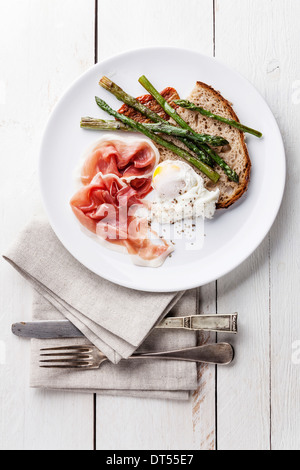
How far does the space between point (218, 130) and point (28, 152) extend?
1.14 metres

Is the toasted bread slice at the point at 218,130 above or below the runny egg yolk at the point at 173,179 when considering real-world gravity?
above

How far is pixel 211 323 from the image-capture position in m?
2.71

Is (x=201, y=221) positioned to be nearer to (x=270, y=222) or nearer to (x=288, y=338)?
(x=270, y=222)

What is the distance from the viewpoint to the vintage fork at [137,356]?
2.73 meters

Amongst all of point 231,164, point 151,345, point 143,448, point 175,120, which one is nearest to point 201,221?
point 231,164

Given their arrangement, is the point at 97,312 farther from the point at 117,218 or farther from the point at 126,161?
the point at 126,161

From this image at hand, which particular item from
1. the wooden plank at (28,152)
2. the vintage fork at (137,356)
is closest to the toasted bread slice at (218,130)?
the wooden plank at (28,152)

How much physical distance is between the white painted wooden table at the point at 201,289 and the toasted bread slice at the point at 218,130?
1.01 ft

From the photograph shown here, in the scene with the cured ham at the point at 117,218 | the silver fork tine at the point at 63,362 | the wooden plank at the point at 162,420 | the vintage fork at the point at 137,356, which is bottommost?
the wooden plank at the point at 162,420

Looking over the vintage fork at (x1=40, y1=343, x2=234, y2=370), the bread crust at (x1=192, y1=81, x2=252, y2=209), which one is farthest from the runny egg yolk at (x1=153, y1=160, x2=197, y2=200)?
the vintage fork at (x1=40, y1=343, x2=234, y2=370)

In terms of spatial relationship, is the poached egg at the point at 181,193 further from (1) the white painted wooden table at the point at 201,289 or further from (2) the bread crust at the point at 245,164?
(1) the white painted wooden table at the point at 201,289

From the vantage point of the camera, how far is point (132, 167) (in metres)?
2.82

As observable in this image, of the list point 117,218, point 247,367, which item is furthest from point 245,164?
point 247,367

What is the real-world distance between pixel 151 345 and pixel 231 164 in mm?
1147
